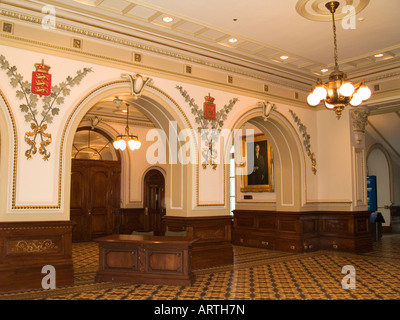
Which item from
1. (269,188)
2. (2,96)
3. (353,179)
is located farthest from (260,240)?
(2,96)

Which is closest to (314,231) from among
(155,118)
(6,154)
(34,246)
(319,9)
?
(155,118)

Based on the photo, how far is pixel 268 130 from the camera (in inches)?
408

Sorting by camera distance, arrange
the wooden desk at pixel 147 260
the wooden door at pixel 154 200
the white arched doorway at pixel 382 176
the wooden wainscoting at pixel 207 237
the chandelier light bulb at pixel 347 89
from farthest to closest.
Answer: the white arched doorway at pixel 382 176 → the wooden door at pixel 154 200 → the wooden wainscoting at pixel 207 237 → the wooden desk at pixel 147 260 → the chandelier light bulb at pixel 347 89

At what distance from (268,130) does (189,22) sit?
14.3ft

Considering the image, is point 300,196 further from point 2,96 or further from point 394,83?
point 2,96

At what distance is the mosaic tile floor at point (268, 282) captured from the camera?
227 inches

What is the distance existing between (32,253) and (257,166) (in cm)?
700

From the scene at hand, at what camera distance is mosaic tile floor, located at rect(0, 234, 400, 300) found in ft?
18.9

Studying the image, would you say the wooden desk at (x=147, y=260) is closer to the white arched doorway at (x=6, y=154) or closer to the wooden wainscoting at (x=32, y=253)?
the wooden wainscoting at (x=32, y=253)

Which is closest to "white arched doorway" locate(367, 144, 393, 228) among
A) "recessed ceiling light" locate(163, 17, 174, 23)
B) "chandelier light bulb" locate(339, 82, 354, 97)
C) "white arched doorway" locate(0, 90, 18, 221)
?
"chandelier light bulb" locate(339, 82, 354, 97)

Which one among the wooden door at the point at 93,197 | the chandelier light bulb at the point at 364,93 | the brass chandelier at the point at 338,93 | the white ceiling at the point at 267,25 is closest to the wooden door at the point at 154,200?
the wooden door at the point at 93,197

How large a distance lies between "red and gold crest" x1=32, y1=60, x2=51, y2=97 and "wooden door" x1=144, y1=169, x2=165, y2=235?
752 cm

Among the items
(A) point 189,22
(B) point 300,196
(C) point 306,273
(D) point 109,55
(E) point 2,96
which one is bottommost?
(C) point 306,273

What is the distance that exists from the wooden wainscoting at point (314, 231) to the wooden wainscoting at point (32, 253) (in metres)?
5.77
